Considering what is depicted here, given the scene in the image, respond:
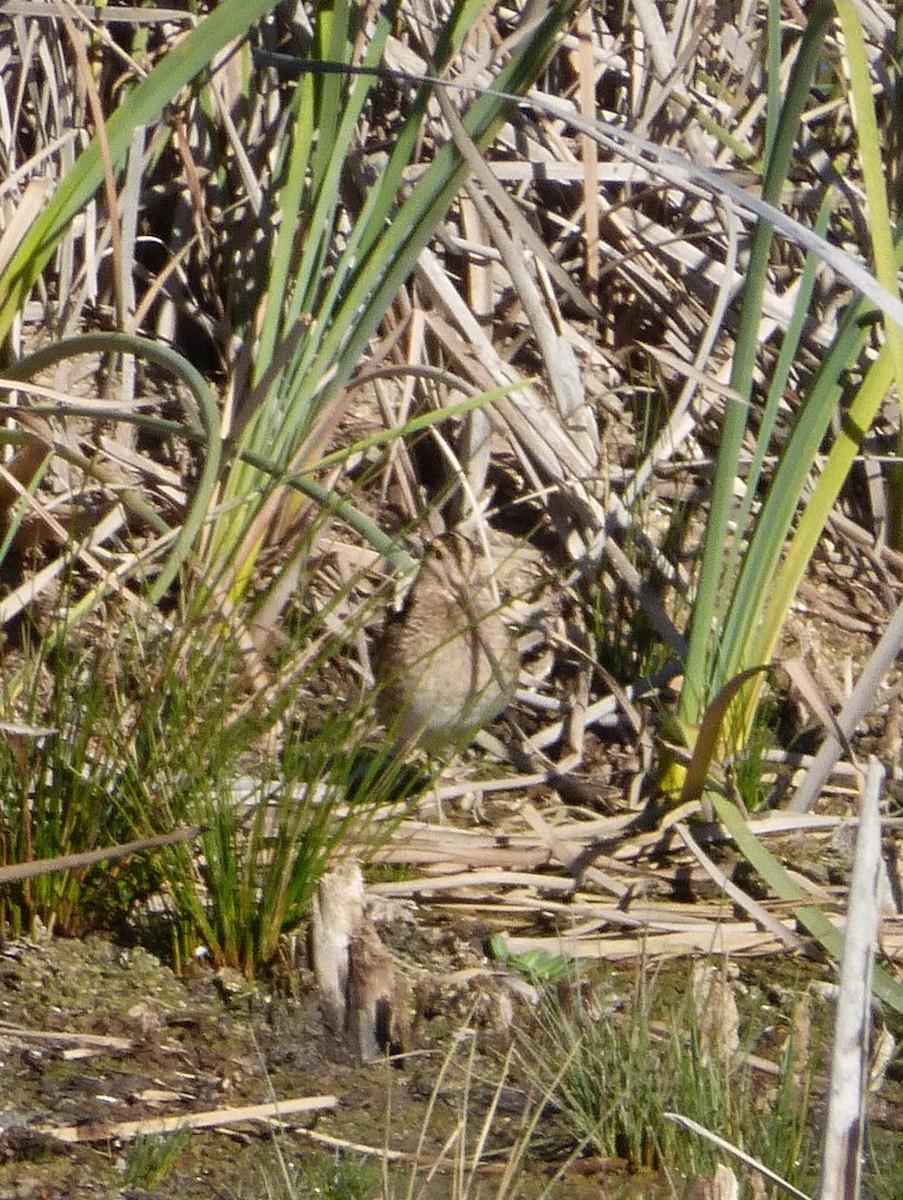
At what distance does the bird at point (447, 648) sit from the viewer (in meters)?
3.58

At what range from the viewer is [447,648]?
3729 millimetres

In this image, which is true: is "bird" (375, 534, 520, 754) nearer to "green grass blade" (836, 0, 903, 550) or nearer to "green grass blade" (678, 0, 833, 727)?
"green grass blade" (678, 0, 833, 727)

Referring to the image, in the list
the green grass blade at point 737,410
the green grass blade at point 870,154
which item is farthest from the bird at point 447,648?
the green grass blade at point 870,154

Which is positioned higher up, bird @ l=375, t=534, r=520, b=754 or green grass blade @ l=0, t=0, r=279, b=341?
green grass blade @ l=0, t=0, r=279, b=341

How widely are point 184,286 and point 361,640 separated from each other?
939 mm

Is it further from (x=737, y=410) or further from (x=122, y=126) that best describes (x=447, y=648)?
(x=122, y=126)

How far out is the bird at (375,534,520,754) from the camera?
3.58 metres

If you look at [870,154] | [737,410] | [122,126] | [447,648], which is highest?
[870,154]

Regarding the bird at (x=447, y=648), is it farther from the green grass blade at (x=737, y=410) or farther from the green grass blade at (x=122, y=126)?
the green grass blade at (x=122, y=126)

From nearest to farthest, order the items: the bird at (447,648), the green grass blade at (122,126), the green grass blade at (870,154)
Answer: the green grass blade at (122,126) < the green grass blade at (870,154) < the bird at (447,648)

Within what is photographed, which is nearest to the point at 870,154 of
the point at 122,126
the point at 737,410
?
the point at 737,410

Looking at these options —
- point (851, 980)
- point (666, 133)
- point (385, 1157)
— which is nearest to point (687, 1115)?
point (385, 1157)

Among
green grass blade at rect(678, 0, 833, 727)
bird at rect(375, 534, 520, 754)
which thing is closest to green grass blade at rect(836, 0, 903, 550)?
green grass blade at rect(678, 0, 833, 727)

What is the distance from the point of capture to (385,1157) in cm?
191
